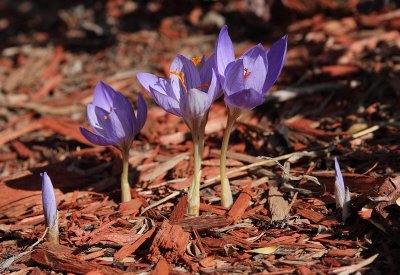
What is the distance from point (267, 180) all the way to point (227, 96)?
2.11ft

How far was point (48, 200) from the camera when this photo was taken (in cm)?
211

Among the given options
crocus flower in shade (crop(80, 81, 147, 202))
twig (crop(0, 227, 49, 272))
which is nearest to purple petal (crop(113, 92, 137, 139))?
crocus flower in shade (crop(80, 81, 147, 202))

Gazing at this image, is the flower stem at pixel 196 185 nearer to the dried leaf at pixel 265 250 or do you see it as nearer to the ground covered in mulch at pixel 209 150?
the ground covered in mulch at pixel 209 150

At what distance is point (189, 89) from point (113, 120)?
346 mm

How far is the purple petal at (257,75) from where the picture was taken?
2.01 m

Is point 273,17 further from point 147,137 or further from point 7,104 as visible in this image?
point 7,104

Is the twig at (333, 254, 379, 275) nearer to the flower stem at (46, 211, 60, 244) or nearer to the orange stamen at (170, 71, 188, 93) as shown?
the orange stamen at (170, 71, 188, 93)

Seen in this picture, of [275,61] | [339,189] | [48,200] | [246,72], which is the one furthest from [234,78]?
[48,200]

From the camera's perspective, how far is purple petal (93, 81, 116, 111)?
238 centimetres

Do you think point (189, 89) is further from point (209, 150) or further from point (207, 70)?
point (209, 150)

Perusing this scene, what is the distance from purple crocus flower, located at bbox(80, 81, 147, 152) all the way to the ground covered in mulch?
32 centimetres

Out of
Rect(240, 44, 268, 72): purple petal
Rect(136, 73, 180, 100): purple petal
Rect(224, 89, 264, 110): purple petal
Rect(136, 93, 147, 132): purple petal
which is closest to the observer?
Rect(224, 89, 264, 110): purple petal

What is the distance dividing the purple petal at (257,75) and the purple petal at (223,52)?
106 millimetres

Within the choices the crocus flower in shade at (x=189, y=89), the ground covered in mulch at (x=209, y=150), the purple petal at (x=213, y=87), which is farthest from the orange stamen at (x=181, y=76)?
the ground covered in mulch at (x=209, y=150)
